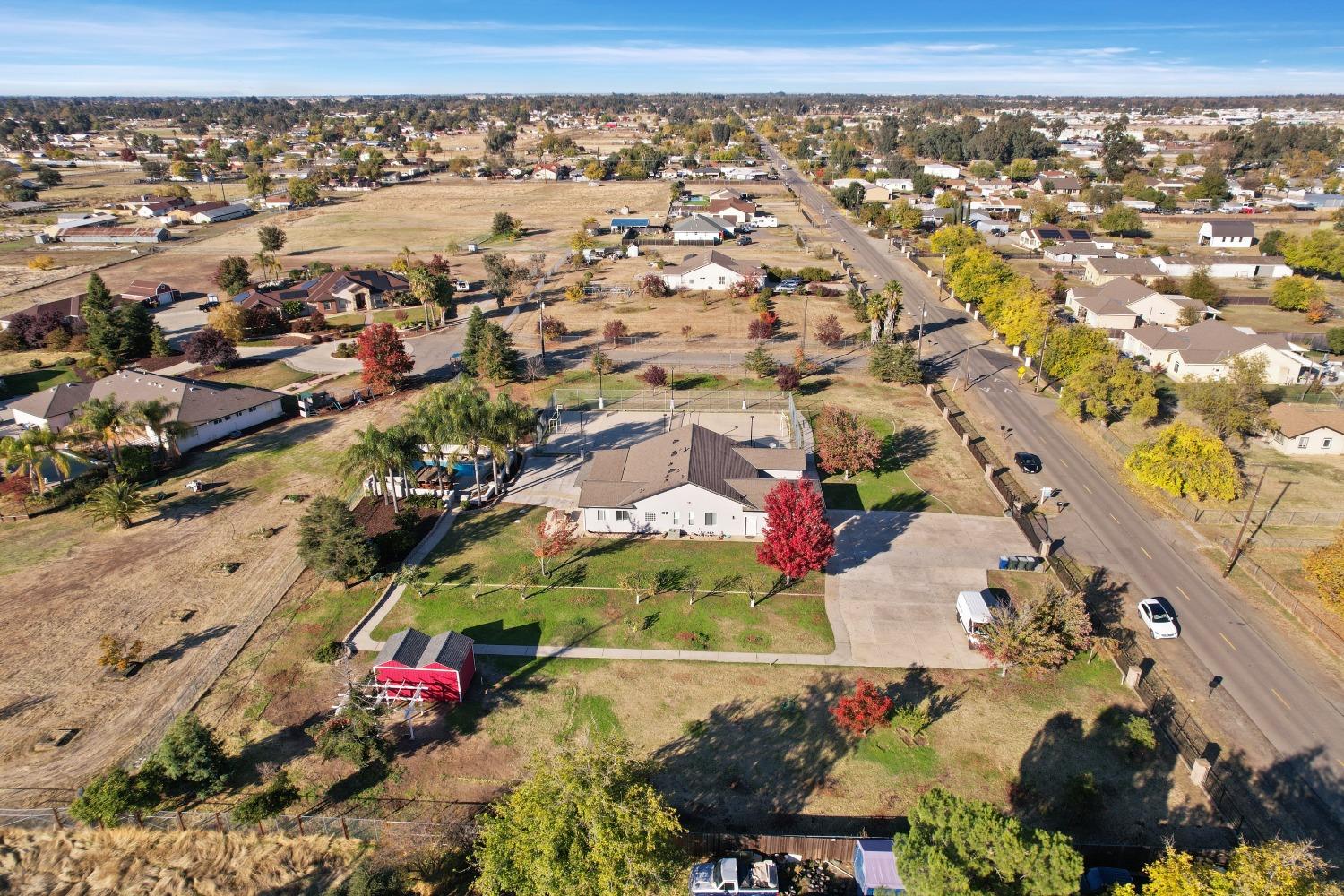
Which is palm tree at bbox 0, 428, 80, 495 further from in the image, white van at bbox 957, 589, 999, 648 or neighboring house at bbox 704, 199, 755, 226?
neighboring house at bbox 704, 199, 755, 226

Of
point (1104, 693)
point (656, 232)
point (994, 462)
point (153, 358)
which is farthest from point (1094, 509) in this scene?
point (656, 232)

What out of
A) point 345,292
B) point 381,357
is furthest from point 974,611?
point 345,292

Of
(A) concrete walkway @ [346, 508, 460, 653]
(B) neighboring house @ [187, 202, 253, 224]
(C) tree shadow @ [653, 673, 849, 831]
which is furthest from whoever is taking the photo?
(B) neighboring house @ [187, 202, 253, 224]

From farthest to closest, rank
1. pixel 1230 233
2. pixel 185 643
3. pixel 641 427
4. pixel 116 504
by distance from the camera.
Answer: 1. pixel 1230 233
2. pixel 641 427
3. pixel 116 504
4. pixel 185 643

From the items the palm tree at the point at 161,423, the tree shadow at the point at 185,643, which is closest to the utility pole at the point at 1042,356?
the tree shadow at the point at 185,643

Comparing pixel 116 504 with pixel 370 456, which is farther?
pixel 116 504

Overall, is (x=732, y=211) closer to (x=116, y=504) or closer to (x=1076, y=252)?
(x=1076, y=252)

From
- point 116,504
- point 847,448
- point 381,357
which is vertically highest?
point 381,357

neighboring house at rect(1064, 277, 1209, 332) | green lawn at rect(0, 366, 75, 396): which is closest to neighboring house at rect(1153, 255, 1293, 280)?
neighboring house at rect(1064, 277, 1209, 332)
